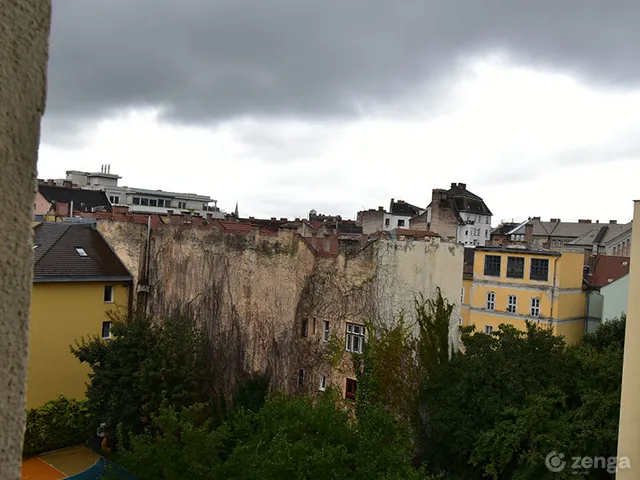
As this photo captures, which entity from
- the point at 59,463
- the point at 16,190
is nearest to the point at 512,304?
the point at 59,463

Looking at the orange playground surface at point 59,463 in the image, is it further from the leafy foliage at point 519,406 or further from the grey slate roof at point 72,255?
the leafy foliage at point 519,406

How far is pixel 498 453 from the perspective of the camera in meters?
19.4

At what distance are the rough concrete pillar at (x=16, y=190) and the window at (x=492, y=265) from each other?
39719 mm

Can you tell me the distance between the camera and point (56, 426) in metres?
25.8

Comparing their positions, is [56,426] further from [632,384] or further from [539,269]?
[539,269]

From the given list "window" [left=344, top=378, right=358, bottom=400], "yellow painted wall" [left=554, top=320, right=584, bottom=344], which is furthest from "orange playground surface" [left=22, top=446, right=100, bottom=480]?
"yellow painted wall" [left=554, top=320, right=584, bottom=344]

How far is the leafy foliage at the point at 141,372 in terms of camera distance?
2344cm

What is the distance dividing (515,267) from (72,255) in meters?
27.2

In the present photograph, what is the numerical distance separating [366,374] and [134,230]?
1539 centimetres

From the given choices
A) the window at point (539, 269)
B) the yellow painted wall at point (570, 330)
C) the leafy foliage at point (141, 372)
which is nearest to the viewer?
the leafy foliage at point (141, 372)

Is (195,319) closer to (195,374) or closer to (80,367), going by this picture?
(195,374)

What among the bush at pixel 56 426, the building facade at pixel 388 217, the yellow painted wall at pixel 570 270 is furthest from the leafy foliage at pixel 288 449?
the building facade at pixel 388 217

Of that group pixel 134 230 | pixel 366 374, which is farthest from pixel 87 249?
pixel 366 374

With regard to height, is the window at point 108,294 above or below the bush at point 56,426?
above
